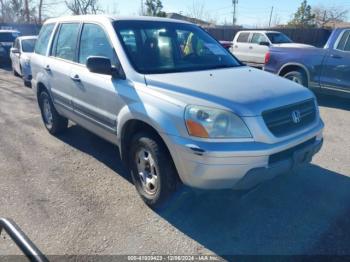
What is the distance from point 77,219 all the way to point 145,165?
84 centimetres

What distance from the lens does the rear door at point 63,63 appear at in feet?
14.5

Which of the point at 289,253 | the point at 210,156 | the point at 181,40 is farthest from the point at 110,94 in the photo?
the point at 289,253

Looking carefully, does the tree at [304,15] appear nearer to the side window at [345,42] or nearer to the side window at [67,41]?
the side window at [345,42]

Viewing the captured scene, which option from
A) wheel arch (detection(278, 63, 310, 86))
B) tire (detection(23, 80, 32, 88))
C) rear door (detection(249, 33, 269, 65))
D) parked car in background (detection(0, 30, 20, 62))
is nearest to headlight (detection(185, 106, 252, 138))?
wheel arch (detection(278, 63, 310, 86))

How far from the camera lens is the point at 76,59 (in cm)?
430

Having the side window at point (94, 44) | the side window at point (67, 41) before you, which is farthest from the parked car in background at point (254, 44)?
the side window at point (94, 44)

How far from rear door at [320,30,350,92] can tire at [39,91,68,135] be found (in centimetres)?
562

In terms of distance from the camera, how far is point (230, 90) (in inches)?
118

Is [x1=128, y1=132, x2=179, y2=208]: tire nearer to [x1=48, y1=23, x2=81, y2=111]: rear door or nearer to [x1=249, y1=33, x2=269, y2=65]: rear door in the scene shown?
[x1=48, y1=23, x2=81, y2=111]: rear door

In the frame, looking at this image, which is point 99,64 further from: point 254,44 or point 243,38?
point 243,38

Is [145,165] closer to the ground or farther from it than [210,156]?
closer to the ground

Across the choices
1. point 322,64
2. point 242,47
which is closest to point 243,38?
point 242,47

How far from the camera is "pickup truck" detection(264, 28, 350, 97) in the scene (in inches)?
277

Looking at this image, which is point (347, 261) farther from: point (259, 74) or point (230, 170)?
point (259, 74)
